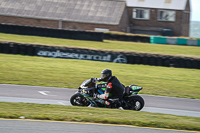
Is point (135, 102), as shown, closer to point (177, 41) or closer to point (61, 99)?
point (61, 99)

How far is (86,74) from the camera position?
689 inches

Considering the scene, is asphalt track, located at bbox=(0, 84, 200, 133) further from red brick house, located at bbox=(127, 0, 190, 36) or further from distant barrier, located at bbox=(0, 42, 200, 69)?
red brick house, located at bbox=(127, 0, 190, 36)

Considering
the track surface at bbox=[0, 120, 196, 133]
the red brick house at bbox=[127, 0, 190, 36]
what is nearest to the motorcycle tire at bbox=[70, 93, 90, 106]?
the track surface at bbox=[0, 120, 196, 133]

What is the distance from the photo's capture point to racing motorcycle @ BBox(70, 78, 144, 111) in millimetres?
10438

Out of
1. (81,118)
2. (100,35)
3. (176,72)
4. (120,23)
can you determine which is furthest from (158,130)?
(120,23)

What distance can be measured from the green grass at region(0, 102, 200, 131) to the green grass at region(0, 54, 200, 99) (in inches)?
197

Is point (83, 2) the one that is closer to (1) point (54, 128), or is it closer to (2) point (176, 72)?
(2) point (176, 72)

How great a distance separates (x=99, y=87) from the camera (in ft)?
34.9

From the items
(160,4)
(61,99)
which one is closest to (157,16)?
(160,4)

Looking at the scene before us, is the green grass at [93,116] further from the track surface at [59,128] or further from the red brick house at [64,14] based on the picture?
the red brick house at [64,14]

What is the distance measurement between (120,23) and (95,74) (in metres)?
27.7

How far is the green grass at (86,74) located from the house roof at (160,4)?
28717mm

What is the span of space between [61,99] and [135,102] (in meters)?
2.73

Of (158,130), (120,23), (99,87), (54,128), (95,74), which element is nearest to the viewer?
(54,128)
